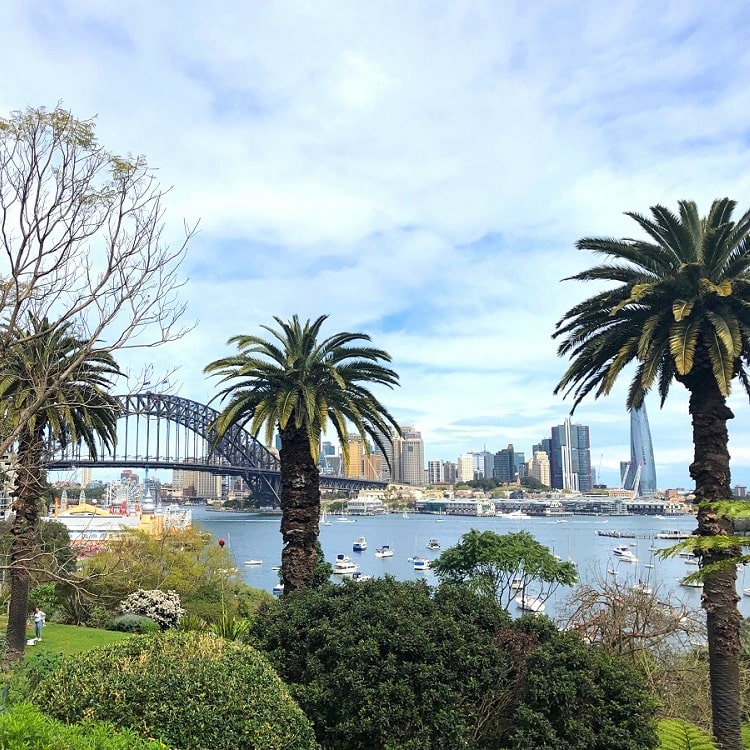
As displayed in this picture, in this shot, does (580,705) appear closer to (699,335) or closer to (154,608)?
(699,335)

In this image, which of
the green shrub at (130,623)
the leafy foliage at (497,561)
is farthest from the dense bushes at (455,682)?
the green shrub at (130,623)

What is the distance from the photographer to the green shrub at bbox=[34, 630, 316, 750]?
6.47m

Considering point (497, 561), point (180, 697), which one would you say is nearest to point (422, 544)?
point (497, 561)

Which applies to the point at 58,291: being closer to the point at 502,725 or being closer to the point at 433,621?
the point at 433,621

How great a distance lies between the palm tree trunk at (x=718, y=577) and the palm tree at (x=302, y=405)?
7836 millimetres

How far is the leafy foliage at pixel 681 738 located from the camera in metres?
8.60

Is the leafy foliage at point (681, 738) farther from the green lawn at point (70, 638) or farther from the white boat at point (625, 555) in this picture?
the white boat at point (625, 555)

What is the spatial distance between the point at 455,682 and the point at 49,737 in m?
5.81

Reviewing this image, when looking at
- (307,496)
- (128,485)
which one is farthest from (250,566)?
(128,485)

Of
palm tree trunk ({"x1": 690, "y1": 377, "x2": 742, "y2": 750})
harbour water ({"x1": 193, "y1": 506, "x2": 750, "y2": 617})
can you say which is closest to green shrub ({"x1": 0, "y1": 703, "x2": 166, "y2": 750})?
palm tree trunk ({"x1": 690, "y1": 377, "x2": 742, "y2": 750})

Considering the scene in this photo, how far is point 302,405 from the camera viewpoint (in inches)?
652

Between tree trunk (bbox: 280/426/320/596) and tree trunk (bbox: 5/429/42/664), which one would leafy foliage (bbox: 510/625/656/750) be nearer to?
tree trunk (bbox: 280/426/320/596)

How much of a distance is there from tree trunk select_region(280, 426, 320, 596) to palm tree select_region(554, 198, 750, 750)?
6.66 m

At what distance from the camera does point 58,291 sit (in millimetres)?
8258
